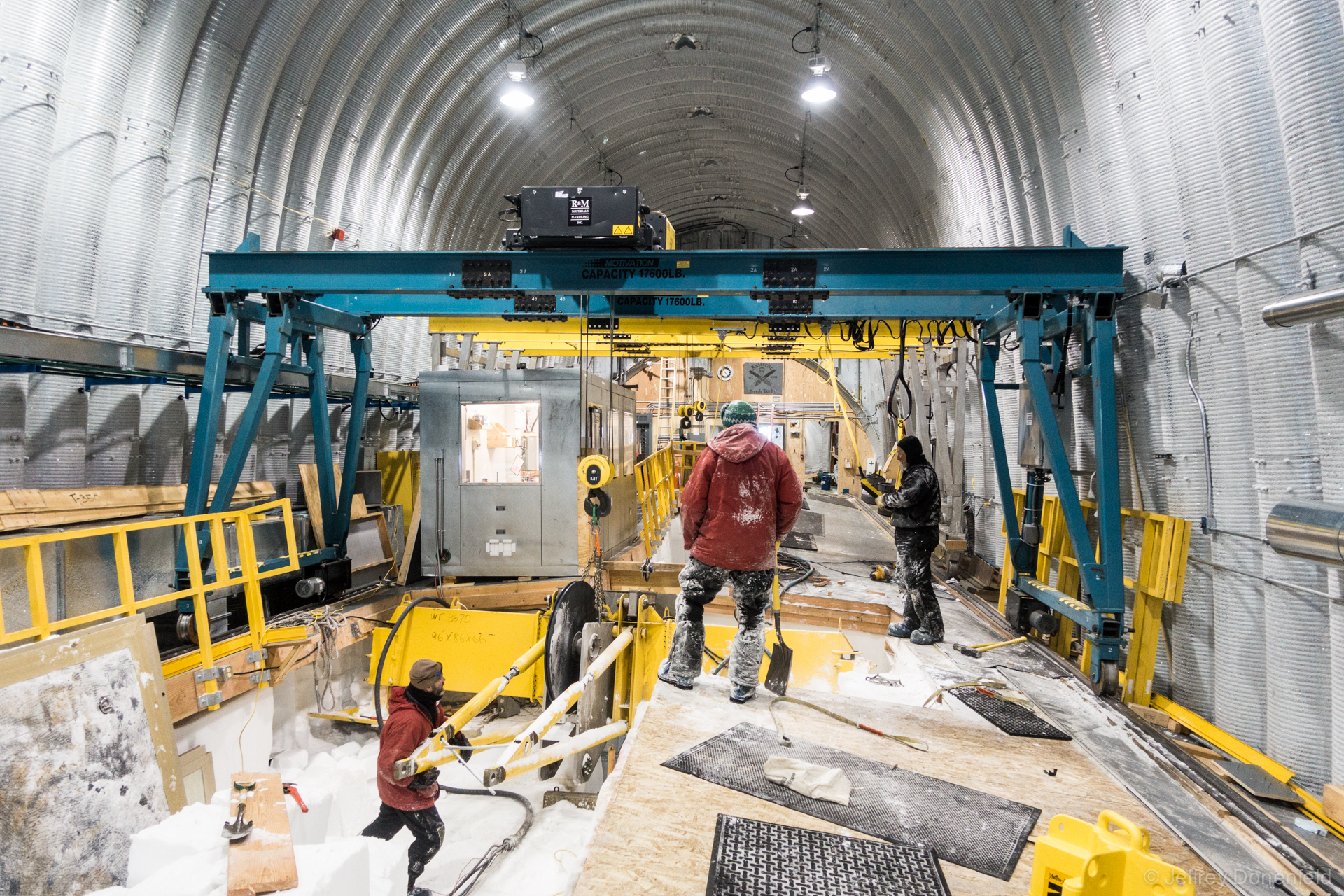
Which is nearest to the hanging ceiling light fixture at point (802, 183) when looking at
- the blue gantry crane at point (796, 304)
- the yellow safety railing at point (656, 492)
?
the yellow safety railing at point (656, 492)

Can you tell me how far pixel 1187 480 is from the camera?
15.6 feet

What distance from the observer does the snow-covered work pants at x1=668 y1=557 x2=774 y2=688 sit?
3.92 meters

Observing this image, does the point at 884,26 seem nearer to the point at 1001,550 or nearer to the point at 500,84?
the point at 500,84

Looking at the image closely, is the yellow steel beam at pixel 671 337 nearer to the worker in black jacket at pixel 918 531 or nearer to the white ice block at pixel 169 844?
the worker in black jacket at pixel 918 531

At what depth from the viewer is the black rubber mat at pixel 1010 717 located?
3.69m

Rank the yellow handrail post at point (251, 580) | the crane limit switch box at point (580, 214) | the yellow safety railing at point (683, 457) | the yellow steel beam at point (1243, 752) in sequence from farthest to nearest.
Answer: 1. the yellow safety railing at point (683, 457)
2. the yellow handrail post at point (251, 580)
3. the crane limit switch box at point (580, 214)
4. the yellow steel beam at point (1243, 752)

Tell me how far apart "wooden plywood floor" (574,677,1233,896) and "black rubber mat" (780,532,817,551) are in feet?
20.3

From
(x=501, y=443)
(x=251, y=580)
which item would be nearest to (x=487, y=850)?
(x=251, y=580)

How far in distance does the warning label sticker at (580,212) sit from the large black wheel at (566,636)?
328 centimetres

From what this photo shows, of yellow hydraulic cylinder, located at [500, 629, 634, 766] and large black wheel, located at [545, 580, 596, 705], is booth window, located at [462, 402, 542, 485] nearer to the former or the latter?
large black wheel, located at [545, 580, 596, 705]

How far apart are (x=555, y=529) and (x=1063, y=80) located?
26.5 ft

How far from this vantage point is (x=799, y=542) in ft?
34.7

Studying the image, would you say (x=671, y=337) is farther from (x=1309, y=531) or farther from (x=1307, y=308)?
(x=1309, y=531)

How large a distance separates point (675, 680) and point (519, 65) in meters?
9.95
